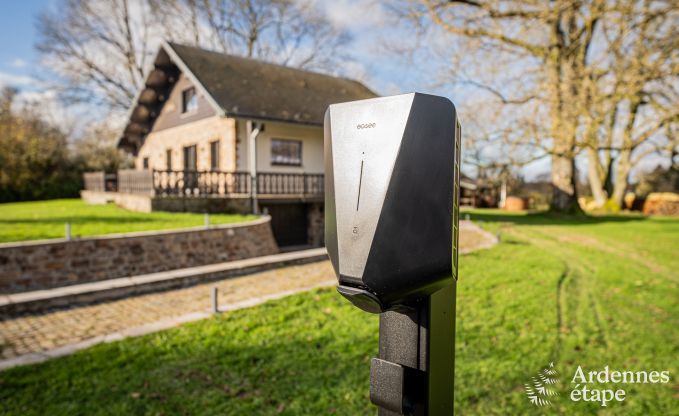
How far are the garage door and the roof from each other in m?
3.35

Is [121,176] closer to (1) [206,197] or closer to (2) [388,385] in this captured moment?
(1) [206,197]

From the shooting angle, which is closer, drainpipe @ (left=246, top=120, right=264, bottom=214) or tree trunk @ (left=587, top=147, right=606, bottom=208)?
drainpipe @ (left=246, top=120, right=264, bottom=214)

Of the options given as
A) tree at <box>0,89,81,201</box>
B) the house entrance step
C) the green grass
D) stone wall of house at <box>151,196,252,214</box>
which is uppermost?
tree at <box>0,89,81,201</box>

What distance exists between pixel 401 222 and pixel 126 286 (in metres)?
7.59

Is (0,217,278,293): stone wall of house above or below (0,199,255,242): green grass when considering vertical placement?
below

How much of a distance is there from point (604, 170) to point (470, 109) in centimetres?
1788

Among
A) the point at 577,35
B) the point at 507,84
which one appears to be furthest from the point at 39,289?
the point at 577,35

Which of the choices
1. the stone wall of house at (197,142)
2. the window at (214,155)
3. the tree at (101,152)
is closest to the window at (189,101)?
the stone wall of house at (197,142)

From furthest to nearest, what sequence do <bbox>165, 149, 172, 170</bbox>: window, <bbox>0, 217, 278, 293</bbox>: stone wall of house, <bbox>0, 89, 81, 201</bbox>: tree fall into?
<bbox>0, 89, 81, 201</bbox>: tree
<bbox>165, 149, 172, 170</bbox>: window
<bbox>0, 217, 278, 293</bbox>: stone wall of house

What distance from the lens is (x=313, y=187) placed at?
16609 millimetres

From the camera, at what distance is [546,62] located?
11719 millimetres

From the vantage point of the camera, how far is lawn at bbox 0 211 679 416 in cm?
335

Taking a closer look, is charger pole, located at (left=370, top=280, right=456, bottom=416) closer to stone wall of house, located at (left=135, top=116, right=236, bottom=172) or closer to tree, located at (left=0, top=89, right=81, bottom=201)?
stone wall of house, located at (left=135, top=116, right=236, bottom=172)
